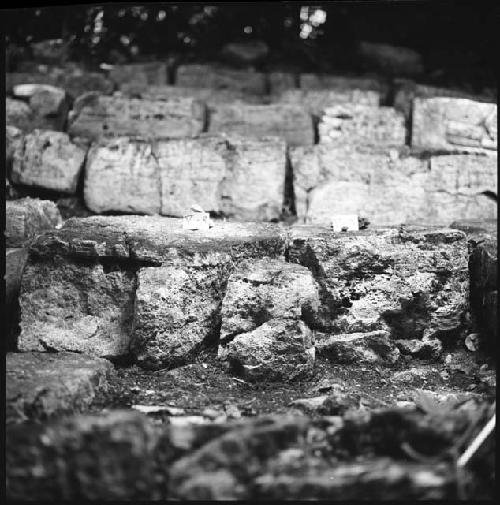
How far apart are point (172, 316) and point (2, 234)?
2.90 feet

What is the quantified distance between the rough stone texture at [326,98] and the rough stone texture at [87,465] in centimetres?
294

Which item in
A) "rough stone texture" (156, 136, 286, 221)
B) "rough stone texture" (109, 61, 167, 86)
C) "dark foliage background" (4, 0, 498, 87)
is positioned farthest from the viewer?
"rough stone texture" (109, 61, 167, 86)

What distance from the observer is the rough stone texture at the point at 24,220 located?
301 cm

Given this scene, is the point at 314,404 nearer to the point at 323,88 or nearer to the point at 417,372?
the point at 417,372

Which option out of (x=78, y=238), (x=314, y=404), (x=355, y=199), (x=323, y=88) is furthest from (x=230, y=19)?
(x=314, y=404)

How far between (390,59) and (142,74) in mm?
1852

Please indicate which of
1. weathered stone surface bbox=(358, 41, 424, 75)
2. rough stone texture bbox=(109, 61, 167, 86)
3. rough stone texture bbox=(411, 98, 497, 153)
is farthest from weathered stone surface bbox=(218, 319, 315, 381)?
weathered stone surface bbox=(358, 41, 424, 75)

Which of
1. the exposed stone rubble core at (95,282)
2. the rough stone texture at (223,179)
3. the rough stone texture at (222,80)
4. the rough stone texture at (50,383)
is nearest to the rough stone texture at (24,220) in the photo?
the exposed stone rubble core at (95,282)

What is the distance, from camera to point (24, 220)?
3.03 meters

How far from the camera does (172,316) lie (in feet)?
8.12

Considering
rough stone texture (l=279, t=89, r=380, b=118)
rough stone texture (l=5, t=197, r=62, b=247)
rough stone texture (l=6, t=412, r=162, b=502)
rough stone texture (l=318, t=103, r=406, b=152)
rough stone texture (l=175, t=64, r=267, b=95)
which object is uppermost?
rough stone texture (l=175, t=64, r=267, b=95)

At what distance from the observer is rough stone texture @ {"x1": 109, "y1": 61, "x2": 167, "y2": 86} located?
4.29m

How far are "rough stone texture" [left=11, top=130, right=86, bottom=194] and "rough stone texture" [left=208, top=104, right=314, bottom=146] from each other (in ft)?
3.15

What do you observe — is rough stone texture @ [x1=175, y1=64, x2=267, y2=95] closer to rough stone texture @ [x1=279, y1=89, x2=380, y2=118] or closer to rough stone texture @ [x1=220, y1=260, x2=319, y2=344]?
rough stone texture @ [x1=279, y1=89, x2=380, y2=118]
